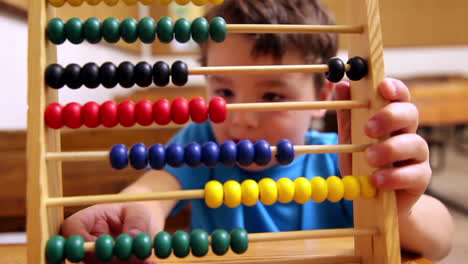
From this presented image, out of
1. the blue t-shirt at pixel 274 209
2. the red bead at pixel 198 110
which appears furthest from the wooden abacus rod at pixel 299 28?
the blue t-shirt at pixel 274 209

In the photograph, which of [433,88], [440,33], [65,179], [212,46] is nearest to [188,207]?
[65,179]

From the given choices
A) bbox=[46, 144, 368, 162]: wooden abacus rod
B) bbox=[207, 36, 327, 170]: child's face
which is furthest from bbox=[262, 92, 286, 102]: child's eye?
bbox=[46, 144, 368, 162]: wooden abacus rod

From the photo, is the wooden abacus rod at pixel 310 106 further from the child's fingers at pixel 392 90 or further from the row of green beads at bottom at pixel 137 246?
the row of green beads at bottom at pixel 137 246

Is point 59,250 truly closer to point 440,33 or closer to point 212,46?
point 212,46

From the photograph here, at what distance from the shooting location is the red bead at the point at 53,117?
17.8 inches

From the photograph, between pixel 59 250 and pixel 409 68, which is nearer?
pixel 59 250

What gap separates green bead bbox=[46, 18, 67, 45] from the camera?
0.47 metres

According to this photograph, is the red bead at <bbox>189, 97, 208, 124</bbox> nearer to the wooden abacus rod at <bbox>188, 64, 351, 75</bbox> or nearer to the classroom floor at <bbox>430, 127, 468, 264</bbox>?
the wooden abacus rod at <bbox>188, 64, 351, 75</bbox>

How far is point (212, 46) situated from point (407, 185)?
1.69 feet

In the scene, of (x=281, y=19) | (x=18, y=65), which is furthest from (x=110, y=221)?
(x=18, y=65)

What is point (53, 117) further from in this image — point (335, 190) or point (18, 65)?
point (18, 65)

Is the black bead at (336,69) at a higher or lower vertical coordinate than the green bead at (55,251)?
higher

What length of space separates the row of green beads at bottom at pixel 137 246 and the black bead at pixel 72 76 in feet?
0.55

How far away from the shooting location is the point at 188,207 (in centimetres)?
128
